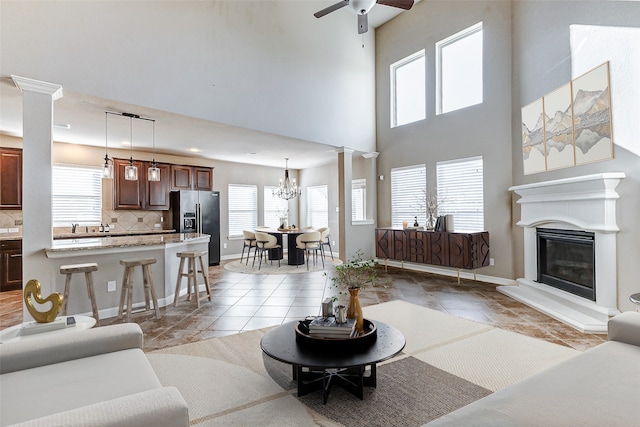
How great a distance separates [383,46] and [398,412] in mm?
7533

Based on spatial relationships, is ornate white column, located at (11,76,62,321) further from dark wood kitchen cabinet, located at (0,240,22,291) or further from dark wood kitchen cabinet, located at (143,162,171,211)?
dark wood kitchen cabinet, located at (143,162,171,211)

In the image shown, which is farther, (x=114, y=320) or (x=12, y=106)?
(x=12, y=106)

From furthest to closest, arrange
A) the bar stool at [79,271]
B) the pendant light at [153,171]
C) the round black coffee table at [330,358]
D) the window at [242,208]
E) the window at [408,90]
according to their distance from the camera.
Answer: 1. the window at [242,208]
2. the window at [408,90]
3. the pendant light at [153,171]
4. the bar stool at [79,271]
5. the round black coffee table at [330,358]

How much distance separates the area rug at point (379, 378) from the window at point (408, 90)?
15.9 ft

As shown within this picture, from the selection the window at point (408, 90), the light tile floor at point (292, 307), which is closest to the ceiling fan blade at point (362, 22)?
the window at point (408, 90)

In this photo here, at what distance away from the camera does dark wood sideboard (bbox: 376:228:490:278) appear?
5.45 meters

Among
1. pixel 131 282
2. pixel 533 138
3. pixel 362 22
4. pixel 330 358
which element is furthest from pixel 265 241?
pixel 330 358

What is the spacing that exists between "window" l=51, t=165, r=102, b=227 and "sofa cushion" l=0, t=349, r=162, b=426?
235 inches

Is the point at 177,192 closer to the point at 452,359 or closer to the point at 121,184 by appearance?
the point at 121,184

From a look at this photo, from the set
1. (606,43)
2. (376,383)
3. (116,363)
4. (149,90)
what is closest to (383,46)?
(606,43)

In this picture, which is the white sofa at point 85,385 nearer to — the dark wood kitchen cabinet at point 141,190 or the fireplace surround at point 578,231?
the fireplace surround at point 578,231

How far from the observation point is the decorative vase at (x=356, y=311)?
7.83 ft

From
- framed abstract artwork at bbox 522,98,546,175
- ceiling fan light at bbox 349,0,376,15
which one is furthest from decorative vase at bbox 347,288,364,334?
framed abstract artwork at bbox 522,98,546,175

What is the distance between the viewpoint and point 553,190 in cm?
432
